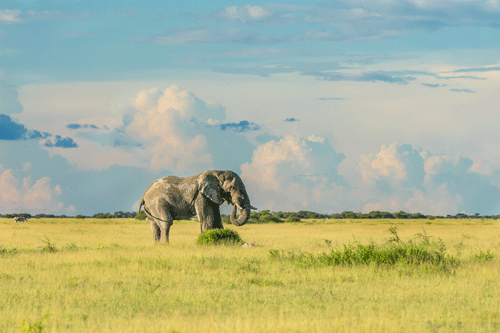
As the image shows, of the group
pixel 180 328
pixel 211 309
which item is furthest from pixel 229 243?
pixel 180 328

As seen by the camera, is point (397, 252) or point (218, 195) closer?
point (397, 252)

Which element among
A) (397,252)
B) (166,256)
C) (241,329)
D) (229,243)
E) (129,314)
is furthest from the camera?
(229,243)

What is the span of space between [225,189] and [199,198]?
4.03 ft

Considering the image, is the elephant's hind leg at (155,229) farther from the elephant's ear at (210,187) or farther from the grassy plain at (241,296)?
the grassy plain at (241,296)

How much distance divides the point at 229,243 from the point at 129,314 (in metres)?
13.3

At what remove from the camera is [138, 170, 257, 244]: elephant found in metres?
25.1

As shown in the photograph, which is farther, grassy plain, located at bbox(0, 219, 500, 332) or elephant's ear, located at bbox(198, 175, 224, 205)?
elephant's ear, located at bbox(198, 175, 224, 205)

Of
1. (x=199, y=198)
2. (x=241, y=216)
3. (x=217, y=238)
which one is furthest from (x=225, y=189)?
(x=217, y=238)

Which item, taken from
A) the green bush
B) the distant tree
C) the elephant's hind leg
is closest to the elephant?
the elephant's hind leg

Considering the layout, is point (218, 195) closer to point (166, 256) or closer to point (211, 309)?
point (166, 256)

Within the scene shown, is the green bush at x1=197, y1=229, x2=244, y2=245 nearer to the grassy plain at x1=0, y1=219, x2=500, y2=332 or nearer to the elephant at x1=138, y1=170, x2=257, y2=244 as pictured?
the elephant at x1=138, y1=170, x2=257, y2=244

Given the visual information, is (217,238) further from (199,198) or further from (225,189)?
(225,189)

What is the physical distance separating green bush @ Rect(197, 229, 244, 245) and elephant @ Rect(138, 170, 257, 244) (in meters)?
0.85

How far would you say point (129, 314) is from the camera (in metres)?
11.1
